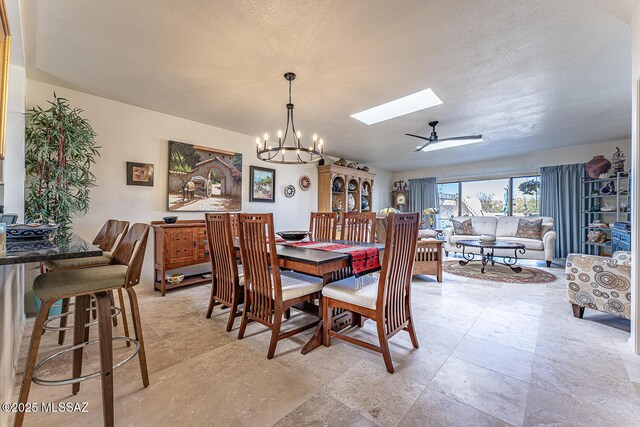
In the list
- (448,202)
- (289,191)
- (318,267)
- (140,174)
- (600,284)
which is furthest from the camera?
(448,202)

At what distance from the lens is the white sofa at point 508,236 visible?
15.9ft

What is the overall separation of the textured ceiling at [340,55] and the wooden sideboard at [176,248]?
4.93 feet

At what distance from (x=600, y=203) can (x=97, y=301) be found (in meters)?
7.74

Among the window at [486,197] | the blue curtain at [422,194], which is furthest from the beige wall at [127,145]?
the window at [486,197]

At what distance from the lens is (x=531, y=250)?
16.4 ft

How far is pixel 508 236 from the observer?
570 cm

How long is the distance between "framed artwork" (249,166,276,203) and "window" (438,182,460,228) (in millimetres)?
4975

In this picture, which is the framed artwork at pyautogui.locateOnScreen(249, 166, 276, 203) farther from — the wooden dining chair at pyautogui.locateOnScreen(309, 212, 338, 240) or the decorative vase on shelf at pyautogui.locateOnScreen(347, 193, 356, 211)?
the decorative vase on shelf at pyautogui.locateOnScreen(347, 193, 356, 211)

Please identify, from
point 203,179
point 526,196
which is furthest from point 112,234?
point 526,196

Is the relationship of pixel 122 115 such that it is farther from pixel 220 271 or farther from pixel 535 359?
pixel 535 359

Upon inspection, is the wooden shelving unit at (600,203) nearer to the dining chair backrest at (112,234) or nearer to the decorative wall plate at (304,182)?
the decorative wall plate at (304,182)

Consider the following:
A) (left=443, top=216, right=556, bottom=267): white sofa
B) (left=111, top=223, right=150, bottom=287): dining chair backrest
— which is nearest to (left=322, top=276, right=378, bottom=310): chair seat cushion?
(left=111, top=223, right=150, bottom=287): dining chair backrest

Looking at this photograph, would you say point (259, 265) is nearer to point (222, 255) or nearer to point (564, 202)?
point (222, 255)

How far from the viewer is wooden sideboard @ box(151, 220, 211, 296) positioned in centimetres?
317
